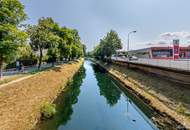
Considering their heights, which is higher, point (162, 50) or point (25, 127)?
point (162, 50)

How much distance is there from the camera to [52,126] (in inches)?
635

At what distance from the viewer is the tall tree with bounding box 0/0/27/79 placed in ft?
73.2

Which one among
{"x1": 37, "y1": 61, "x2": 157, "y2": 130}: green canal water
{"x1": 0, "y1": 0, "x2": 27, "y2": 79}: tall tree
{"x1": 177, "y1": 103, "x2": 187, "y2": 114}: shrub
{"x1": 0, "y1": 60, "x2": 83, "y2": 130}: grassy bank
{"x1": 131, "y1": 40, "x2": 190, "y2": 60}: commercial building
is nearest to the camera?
{"x1": 0, "y1": 60, "x2": 83, "y2": 130}: grassy bank

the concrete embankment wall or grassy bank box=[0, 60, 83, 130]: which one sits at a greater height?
the concrete embankment wall

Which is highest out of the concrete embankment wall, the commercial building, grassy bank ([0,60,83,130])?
the commercial building

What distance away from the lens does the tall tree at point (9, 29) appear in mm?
22312

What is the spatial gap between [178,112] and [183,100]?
3310 millimetres

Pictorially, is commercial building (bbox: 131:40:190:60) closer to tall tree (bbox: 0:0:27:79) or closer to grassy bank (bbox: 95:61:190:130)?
grassy bank (bbox: 95:61:190:130)

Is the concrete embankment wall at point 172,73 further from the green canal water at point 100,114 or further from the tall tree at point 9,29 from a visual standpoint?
the tall tree at point 9,29

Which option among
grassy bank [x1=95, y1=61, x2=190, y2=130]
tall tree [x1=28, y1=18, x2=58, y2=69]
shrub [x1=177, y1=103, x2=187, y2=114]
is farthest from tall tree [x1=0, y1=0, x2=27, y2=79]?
tall tree [x1=28, y1=18, x2=58, y2=69]

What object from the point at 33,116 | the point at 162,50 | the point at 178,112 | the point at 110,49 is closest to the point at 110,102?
the point at 178,112

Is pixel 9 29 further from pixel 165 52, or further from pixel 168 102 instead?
pixel 165 52

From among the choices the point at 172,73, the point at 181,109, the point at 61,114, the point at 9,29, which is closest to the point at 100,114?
the point at 61,114

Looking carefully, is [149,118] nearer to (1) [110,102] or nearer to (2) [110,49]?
(1) [110,102]
